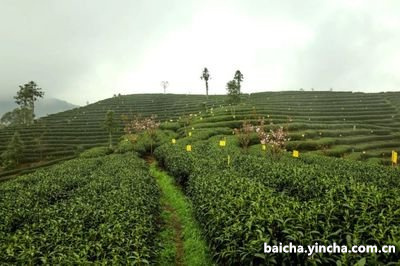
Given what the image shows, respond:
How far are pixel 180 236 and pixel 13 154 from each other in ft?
138

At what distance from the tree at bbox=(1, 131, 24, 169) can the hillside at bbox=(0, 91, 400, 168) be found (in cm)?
305

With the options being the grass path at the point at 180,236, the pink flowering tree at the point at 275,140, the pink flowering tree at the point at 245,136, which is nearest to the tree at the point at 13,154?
the pink flowering tree at the point at 245,136

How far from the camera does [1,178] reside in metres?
40.9

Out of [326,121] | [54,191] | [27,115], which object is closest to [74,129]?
[27,115]

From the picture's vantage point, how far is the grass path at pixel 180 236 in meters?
10.4

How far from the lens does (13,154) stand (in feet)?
151

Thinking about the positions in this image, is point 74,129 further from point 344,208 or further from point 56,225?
point 344,208

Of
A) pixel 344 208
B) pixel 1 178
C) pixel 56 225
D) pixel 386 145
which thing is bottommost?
pixel 1 178

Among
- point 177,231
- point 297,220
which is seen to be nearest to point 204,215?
point 177,231

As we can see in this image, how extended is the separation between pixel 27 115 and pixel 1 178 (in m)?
42.9

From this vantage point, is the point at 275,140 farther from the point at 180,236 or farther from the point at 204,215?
the point at 204,215

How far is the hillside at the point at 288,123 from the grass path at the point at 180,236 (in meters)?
21.0

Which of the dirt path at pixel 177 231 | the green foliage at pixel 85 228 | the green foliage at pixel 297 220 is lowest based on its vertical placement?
the dirt path at pixel 177 231

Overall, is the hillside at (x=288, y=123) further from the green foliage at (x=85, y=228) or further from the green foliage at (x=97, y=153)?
the green foliage at (x=85, y=228)
